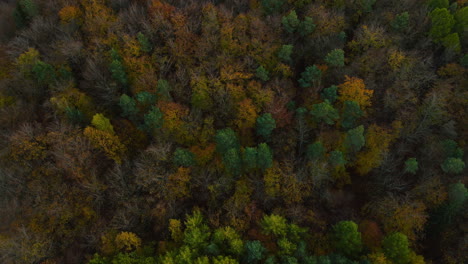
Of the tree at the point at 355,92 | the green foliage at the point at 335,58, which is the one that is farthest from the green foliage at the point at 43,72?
the tree at the point at 355,92

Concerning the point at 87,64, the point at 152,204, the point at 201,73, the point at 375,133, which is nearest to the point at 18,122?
the point at 87,64

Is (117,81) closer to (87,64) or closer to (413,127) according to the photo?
(87,64)

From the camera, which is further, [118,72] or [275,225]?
[118,72]

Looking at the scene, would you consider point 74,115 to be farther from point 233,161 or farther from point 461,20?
point 461,20

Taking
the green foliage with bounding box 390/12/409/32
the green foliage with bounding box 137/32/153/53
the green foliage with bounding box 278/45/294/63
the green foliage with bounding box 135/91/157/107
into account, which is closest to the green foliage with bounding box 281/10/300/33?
the green foliage with bounding box 278/45/294/63

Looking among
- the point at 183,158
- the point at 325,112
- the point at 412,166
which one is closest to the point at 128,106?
the point at 183,158

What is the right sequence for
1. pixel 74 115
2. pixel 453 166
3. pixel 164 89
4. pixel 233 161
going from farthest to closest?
1. pixel 74 115
2. pixel 164 89
3. pixel 233 161
4. pixel 453 166
